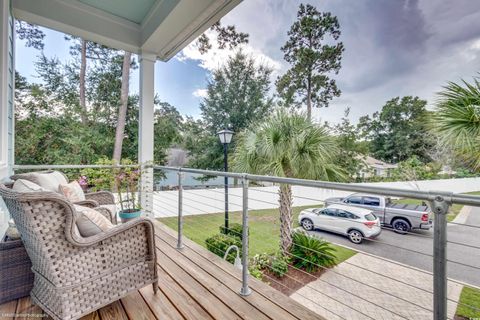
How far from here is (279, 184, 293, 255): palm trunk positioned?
5.05 metres

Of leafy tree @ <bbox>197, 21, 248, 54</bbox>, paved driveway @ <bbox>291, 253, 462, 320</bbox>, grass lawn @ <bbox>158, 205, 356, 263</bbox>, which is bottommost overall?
paved driveway @ <bbox>291, 253, 462, 320</bbox>

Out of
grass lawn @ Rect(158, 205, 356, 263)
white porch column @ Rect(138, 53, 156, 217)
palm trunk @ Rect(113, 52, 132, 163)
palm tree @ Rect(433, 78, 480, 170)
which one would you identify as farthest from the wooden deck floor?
palm trunk @ Rect(113, 52, 132, 163)

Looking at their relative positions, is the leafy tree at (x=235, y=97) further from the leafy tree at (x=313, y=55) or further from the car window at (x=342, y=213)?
the car window at (x=342, y=213)

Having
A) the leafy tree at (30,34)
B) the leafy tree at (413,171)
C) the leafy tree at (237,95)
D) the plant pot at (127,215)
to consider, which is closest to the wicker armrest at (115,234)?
the plant pot at (127,215)

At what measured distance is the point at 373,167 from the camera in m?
12.4

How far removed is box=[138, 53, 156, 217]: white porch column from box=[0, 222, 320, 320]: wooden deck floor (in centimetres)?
206

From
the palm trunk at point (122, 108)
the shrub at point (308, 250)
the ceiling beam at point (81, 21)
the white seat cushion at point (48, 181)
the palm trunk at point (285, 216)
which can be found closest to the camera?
the white seat cushion at point (48, 181)

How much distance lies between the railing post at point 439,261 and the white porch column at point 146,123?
147 inches

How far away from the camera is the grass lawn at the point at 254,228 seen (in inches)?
280

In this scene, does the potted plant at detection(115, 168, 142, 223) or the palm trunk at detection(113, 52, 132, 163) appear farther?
the palm trunk at detection(113, 52, 132, 163)

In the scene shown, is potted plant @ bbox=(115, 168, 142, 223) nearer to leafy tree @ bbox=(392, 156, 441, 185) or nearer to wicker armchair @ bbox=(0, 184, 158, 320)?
wicker armchair @ bbox=(0, 184, 158, 320)

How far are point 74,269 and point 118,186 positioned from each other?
235 centimetres

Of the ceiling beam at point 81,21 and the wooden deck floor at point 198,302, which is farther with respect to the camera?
the ceiling beam at point 81,21

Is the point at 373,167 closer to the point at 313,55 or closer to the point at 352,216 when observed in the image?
the point at 313,55
